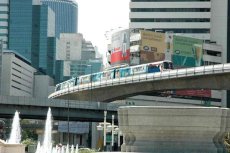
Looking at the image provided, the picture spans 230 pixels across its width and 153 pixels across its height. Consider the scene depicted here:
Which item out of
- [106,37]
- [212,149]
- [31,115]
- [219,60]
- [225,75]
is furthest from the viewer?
[106,37]

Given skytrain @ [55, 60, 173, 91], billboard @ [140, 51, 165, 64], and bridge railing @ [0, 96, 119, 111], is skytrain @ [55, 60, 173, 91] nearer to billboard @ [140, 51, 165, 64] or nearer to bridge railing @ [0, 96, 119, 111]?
bridge railing @ [0, 96, 119, 111]

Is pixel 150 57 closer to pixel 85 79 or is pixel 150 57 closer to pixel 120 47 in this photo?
pixel 120 47

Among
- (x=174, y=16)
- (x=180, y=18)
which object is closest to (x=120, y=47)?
(x=174, y=16)

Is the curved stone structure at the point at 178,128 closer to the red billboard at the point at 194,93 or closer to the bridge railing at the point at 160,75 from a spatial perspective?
the bridge railing at the point at 160,75

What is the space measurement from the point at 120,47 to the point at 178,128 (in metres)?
96.0

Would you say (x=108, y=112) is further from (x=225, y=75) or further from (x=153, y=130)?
(x=153, y=130)

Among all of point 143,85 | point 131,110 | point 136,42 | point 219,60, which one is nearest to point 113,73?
point 143,85

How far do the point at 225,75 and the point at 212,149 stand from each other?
5319 cm

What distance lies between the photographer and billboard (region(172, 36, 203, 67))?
12069cm

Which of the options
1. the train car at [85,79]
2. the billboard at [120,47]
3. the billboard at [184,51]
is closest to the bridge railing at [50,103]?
the train car at [85,79]

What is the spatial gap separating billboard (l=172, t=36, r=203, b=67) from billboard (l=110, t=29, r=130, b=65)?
9.50 m

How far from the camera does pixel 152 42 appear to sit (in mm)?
118812

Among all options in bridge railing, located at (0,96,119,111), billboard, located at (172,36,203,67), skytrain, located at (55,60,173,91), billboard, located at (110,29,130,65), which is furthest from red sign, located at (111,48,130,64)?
bridge railing, located at (0,96,119,111)

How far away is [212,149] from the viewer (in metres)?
28.4
